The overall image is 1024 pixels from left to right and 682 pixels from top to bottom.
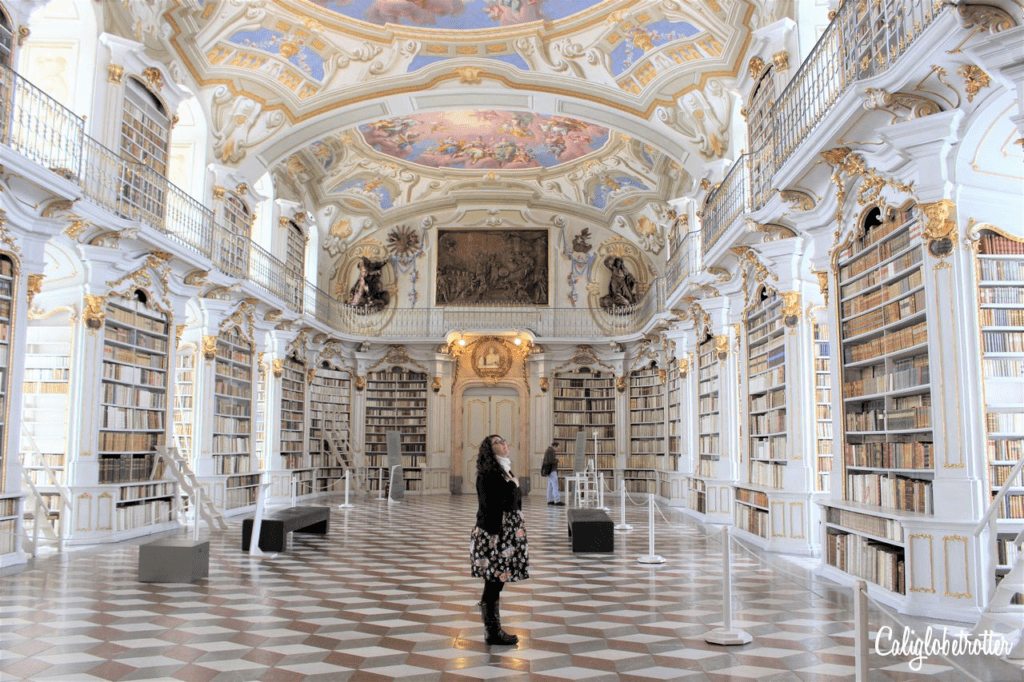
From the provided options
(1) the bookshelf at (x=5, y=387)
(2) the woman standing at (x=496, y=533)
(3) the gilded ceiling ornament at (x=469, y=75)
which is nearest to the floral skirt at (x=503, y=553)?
(2) the woman standing at (x=496, y=533)

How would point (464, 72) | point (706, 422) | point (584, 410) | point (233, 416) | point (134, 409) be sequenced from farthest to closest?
point (584, 410) < point (233, 416) < point (706, 422) < point (464, 72) < point (134, 409)

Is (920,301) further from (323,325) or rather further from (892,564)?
(323,325)

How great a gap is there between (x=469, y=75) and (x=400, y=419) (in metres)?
9.83

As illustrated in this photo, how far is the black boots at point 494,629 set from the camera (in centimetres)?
518

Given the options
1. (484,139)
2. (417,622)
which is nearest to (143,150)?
(484,139)

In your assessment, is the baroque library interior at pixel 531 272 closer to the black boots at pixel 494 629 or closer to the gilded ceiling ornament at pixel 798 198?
the gilded ceiling ornament at pixel 798 198

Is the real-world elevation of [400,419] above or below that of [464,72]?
below

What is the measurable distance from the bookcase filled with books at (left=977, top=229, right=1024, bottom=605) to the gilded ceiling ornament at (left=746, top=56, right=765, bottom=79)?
505cm

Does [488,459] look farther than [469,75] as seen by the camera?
No

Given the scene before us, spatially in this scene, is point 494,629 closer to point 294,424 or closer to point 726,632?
point 726,632

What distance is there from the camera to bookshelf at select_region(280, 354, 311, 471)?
1770cm

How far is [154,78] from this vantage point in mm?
11680

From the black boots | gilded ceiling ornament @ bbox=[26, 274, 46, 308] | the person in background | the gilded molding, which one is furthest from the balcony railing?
the gilded molding

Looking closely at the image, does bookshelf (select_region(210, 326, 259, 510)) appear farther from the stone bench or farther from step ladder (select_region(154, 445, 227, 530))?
the stone bench
